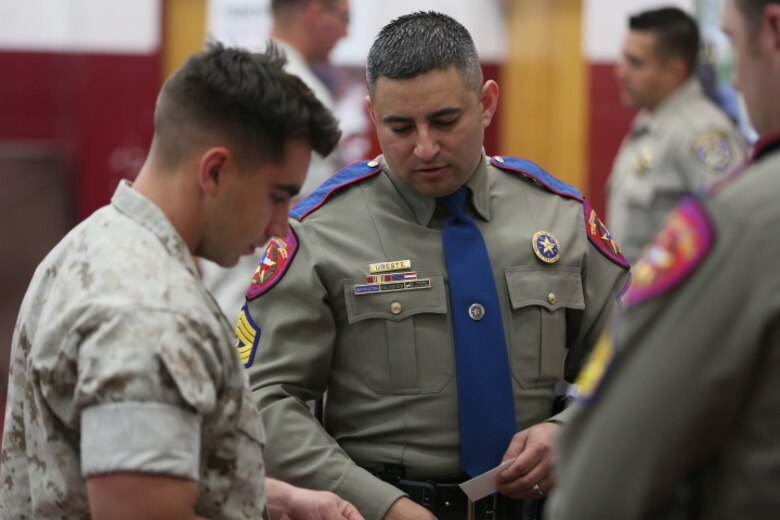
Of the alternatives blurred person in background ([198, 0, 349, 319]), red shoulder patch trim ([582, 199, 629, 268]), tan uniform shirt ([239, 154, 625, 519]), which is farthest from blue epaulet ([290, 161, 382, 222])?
blurred person in background ([198, 0, 349, 319])

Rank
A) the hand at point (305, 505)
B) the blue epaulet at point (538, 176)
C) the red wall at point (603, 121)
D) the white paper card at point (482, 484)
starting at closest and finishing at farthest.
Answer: the hand at point (305, 505)
the white paper card at point (482, 484)
the blue epaulet at point (538, 176)
the red wall at point (603, 121)

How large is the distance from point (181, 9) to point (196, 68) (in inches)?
188

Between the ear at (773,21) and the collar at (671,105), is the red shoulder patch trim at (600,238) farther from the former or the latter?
the collar at (671,105)

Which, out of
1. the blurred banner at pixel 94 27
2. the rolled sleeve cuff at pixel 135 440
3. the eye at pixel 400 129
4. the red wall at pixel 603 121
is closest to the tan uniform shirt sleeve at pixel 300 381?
the eye at pixel 400 129

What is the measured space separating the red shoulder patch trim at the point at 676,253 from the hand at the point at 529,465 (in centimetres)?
87

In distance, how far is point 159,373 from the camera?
4.97ft

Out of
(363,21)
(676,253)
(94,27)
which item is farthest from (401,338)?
(94,27)

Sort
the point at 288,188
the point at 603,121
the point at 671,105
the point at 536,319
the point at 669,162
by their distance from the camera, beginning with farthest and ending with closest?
the point at 603,121
the point at 671,105
the point at 669,162
the point at 536,319
the point at 288,188

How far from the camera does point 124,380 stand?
59.1 inches

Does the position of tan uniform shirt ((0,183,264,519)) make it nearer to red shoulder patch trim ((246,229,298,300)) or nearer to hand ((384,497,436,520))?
hand ((384,497,436,520))

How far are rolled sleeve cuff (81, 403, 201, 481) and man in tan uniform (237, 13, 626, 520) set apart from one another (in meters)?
0.70

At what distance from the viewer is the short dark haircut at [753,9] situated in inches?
56.1

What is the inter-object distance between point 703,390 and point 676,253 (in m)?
0.16

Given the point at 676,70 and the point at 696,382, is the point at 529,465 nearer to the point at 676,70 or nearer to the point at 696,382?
the point at 696,382
